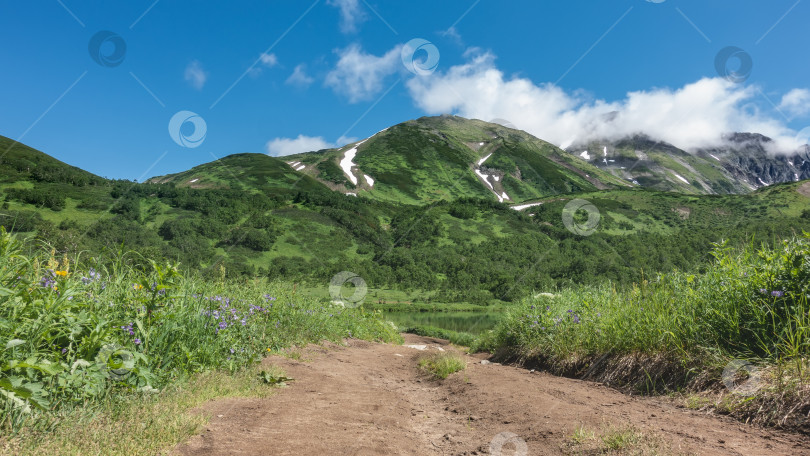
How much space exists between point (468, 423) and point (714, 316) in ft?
11.0

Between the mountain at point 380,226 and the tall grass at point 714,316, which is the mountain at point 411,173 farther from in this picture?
the tall grass at point 714,316

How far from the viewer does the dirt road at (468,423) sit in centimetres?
312

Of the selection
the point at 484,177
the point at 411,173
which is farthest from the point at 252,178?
the point at 484,177

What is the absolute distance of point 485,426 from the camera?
4.31 m

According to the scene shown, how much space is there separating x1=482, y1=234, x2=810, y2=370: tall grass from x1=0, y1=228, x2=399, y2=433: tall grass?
223 inches

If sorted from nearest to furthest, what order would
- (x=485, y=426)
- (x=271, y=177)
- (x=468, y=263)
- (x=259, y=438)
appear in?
(x=259, y=438) → (x=485, y=426) → (x=468, y=263) → (x=271, y=177)

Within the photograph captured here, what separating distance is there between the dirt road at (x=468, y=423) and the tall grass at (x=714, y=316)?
94 centimetres

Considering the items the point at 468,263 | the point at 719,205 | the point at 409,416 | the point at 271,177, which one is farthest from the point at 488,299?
the point at 719,205

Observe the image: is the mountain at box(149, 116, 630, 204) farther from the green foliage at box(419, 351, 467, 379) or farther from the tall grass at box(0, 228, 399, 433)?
the tall grass at box(0, 228, 399, 433)

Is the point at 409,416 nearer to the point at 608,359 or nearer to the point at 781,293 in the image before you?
the point at 608,359

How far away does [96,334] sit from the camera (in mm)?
3492

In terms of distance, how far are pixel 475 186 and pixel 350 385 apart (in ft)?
503

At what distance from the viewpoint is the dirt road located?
3121 mm

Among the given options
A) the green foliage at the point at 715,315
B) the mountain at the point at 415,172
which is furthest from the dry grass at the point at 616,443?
the mountain at the point at 415,172
